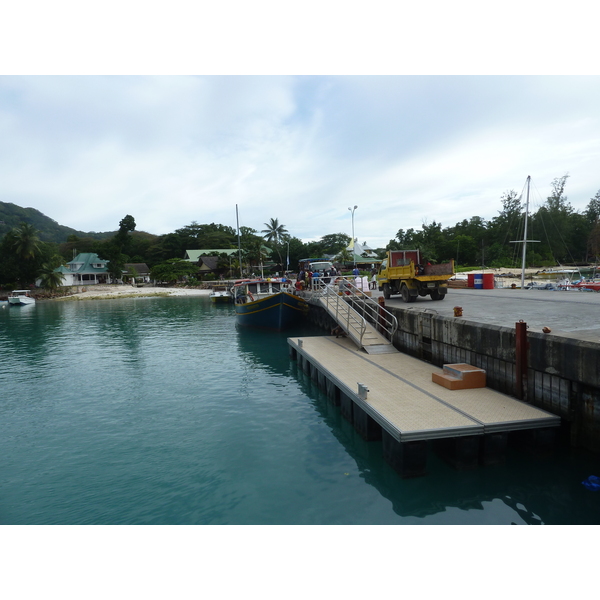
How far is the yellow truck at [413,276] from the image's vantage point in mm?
17891

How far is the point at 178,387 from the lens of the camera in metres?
15.2

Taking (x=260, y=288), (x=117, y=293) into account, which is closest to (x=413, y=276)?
(x=260, y=288)

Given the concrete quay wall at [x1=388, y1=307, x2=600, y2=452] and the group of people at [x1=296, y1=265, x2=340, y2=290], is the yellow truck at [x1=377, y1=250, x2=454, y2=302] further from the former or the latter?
the group of people at [x1=296, y1=265, x2=340, y2=290]

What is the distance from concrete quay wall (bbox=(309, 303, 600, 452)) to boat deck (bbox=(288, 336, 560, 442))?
418mm

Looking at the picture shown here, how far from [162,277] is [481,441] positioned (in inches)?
3177

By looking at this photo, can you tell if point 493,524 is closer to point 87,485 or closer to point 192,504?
point 192,504

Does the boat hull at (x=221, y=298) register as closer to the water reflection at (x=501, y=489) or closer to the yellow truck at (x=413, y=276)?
the yellow truck at (x=413, y=276)

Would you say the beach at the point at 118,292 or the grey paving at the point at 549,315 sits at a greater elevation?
the grey paving at the point at 549,315

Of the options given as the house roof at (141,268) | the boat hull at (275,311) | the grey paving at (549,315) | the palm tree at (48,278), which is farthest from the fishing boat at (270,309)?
the house roof at (141,268)

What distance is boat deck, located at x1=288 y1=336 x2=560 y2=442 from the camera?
7441mm

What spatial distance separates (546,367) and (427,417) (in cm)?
263

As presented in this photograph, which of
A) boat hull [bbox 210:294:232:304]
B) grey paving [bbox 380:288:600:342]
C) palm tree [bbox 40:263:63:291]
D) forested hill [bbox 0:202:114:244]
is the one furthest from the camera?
forested hill [bbox 0:202:114:244]

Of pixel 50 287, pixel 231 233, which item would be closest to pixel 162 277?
pixel 50 287

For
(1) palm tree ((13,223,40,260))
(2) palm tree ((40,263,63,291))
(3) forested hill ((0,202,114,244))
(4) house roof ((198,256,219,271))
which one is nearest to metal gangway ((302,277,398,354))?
(2) palm tree ((40,263,63,291))
